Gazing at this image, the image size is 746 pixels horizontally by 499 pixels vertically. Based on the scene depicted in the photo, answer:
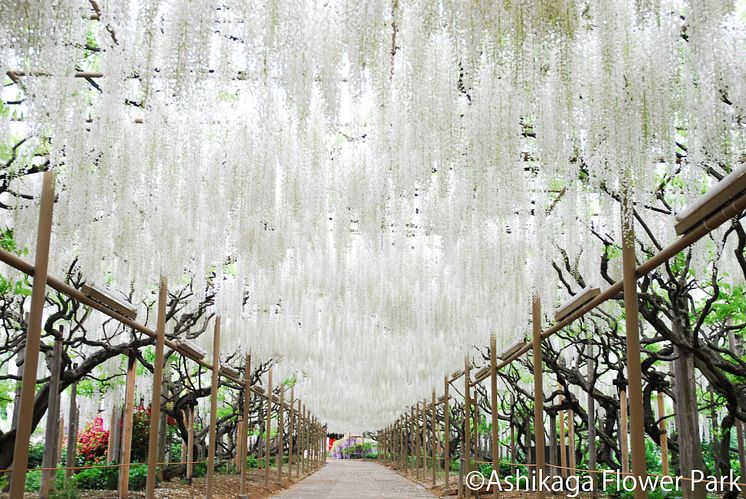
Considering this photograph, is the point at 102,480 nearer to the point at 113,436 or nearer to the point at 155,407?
the point at 113,436

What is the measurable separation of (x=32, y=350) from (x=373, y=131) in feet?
15.1

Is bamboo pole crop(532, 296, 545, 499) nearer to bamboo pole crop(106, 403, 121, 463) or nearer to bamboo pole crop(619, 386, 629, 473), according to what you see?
bamboo pole crop(619, 386, 629, 473)

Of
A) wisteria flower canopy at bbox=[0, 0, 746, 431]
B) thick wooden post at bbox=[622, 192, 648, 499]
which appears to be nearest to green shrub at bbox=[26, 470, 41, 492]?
wisteria flower canopy at bbox=[0, 0, 746, 431]

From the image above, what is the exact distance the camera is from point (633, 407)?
4855 millimetres

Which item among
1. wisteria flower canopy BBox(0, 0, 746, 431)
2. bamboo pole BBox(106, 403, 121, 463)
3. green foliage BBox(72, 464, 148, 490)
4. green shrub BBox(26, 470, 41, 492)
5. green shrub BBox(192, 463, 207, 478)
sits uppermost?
wisteria flower canopy BBox(0, 0, 746, 431)

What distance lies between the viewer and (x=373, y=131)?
8023 mm

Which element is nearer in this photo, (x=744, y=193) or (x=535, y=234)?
(x=744, y=193)

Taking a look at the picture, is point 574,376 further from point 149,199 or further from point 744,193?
point 744,193

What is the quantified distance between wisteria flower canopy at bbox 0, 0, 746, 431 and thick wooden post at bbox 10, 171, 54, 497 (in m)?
0.97

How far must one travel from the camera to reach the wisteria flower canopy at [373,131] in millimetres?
4391

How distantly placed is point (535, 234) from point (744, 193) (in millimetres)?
5826

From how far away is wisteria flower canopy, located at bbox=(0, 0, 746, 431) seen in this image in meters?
4.39

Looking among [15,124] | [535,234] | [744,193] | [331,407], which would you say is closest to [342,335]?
[535,234]

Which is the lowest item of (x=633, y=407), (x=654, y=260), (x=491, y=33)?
(x=633, y=407)
